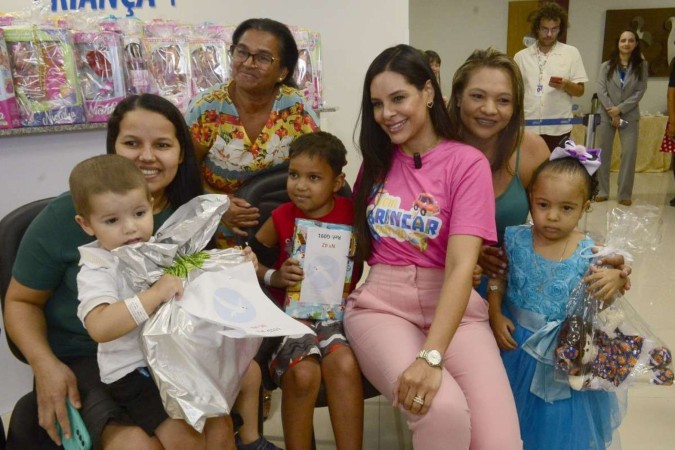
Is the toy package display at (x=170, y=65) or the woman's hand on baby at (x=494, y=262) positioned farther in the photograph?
the toy package display at (x=170, y=65)

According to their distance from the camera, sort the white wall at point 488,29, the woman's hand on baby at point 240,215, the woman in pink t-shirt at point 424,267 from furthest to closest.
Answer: the white wall at point 488,29, the woman's hand on baby at point 240,215, the woman in pink t-shirt at point 424,267

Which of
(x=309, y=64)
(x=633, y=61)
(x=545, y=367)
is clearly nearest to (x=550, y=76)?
(x=633, y=61)

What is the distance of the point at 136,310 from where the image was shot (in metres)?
1.15

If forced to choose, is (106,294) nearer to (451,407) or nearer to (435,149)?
(451,407)

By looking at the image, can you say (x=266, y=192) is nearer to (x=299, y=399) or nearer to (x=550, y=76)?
(x=299, y=399)

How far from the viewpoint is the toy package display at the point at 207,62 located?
2.71m

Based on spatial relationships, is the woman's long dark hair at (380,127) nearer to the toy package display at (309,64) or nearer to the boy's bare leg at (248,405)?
the boy's bare leg at (248,405)

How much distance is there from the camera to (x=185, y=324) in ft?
3.84

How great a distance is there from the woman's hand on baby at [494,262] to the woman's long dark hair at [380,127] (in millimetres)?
389

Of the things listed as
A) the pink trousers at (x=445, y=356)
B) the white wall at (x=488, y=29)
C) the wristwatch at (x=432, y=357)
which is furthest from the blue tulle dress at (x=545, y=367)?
the white wall at (x=488, y=29)

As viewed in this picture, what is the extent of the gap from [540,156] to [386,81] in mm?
626

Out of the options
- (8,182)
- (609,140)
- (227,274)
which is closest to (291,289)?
(227,274)

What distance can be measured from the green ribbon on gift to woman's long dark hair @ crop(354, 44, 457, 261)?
0.56m

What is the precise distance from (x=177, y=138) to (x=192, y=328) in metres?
0.58
